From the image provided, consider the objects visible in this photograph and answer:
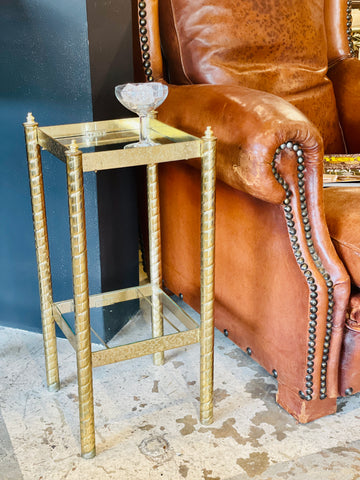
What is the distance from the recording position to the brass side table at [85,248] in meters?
1.15

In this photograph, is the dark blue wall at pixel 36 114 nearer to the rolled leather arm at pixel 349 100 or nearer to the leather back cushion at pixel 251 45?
the leather back cushion at pixel 251 45


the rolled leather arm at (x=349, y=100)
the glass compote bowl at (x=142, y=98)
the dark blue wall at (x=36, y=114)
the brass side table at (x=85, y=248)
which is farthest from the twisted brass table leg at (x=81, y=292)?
the rolled leather arm at (x=349, y=100)

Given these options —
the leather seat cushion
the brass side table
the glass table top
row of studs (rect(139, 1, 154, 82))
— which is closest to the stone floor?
the brass side table

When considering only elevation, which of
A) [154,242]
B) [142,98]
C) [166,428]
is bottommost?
[166,428]

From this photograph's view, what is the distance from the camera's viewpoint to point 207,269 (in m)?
1.29

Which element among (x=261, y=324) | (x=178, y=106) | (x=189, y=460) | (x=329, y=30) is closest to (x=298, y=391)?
(x=261, y=324)

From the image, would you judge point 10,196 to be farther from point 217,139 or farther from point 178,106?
point 217,139

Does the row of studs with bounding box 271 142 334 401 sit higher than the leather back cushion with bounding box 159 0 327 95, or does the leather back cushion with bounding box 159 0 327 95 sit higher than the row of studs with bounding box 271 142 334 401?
the leather back cushion with bounding box 159 0 327 95

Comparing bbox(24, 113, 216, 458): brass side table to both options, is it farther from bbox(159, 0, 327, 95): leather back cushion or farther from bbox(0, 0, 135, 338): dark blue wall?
bbox(159, 0, 327, 95): leather back cushion

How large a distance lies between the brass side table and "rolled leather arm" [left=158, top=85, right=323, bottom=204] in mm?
59

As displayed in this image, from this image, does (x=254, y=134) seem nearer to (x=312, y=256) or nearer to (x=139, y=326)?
(x=312, y=256)

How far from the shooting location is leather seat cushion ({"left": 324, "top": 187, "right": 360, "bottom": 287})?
4.16 feet

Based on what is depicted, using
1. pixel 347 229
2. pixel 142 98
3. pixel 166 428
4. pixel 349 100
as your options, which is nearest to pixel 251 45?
pixel 349 100

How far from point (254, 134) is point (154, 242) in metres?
0.45
